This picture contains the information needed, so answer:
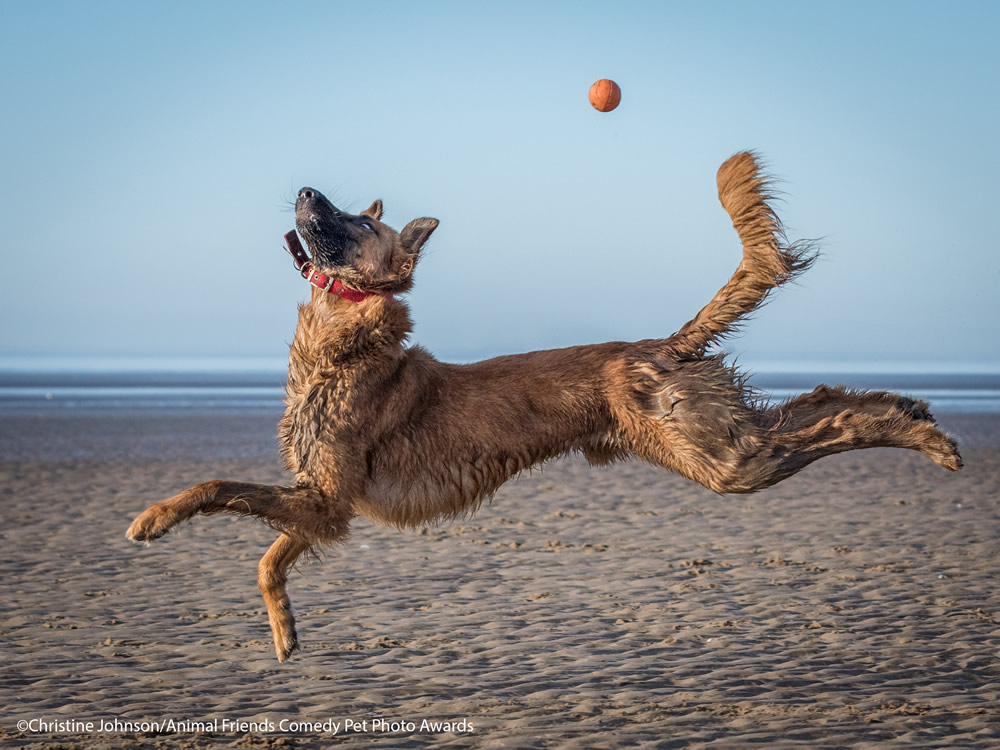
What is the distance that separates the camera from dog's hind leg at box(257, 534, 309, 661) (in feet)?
21.1

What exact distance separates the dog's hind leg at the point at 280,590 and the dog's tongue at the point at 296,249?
5.57 feet

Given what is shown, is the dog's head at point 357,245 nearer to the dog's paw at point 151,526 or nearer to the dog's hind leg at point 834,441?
the dog's paw at point 151,526

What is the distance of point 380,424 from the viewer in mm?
6434

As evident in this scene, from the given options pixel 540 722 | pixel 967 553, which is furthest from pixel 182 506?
pixel 967 553

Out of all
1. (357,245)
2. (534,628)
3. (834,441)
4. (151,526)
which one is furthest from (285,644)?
(834,441)

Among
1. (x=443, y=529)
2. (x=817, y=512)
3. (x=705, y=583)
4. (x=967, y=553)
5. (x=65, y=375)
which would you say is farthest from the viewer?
(x=65, y=375)

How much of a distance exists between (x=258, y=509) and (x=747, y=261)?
10.8 ft

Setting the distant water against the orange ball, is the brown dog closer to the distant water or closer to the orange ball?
the orange ball

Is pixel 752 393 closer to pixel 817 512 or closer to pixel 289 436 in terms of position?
pixel 289 436

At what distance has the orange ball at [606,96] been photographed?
7227 mm

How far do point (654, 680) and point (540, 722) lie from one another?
1081 mm

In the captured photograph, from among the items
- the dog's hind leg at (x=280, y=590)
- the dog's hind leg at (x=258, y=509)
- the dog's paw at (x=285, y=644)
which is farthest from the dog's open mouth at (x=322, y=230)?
the dog's paw at (x=285, y=644)

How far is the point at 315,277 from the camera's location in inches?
257

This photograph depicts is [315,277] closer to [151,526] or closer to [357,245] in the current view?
[357,245]
